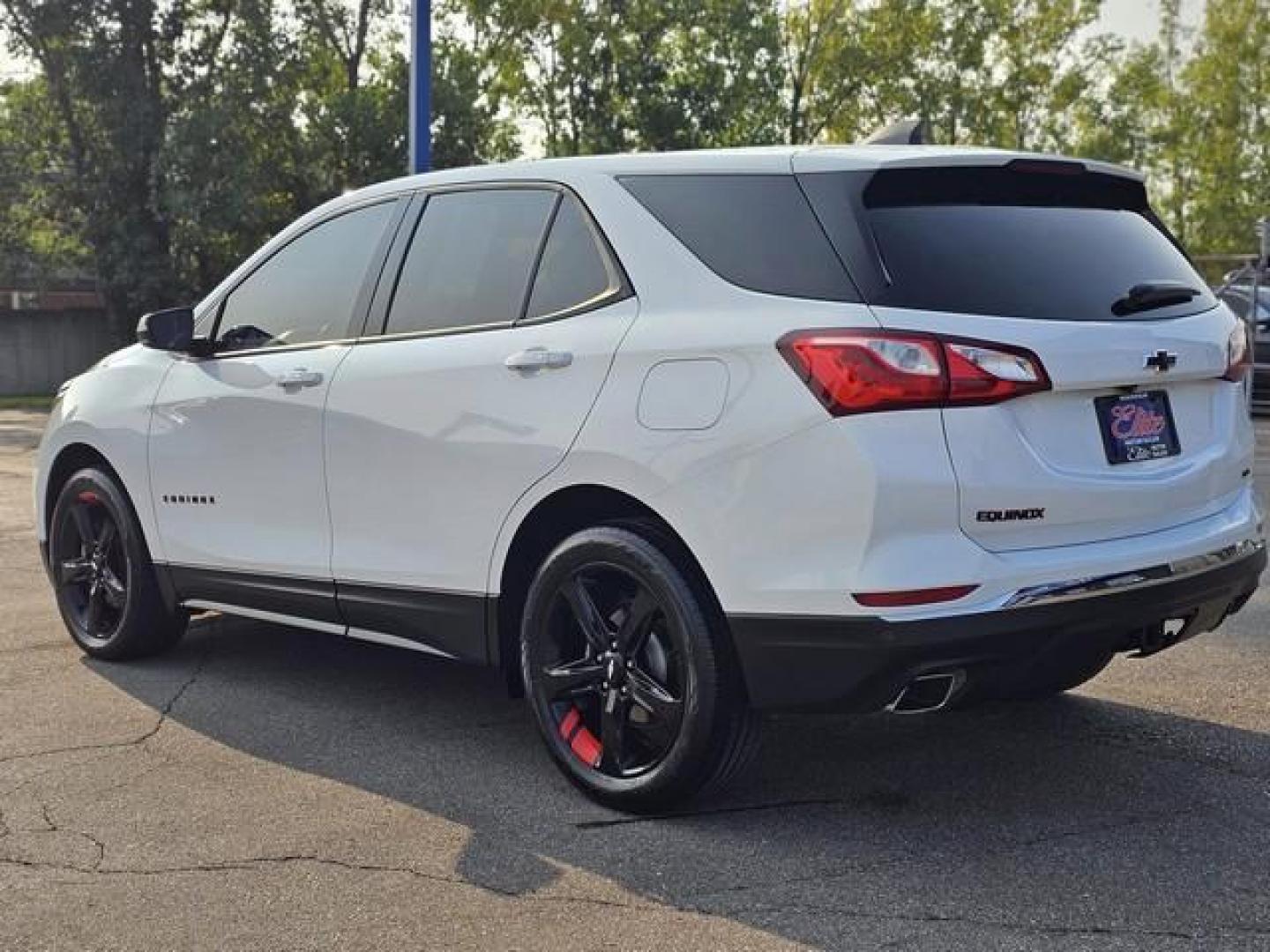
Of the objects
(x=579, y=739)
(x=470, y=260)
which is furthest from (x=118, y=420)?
(x=579, y=739)

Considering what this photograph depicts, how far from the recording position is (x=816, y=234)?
3.85 meters

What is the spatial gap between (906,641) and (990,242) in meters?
1.07

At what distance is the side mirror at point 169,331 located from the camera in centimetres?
556

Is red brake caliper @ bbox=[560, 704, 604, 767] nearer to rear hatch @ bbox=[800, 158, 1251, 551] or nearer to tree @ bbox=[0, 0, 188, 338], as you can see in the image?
rear hatch @ bbox=[800, 158, 1251, 551]

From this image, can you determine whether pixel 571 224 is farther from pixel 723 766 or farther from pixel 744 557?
pixel 723 766

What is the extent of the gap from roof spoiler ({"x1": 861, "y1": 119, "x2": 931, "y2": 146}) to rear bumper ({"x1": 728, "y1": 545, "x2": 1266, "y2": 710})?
5.01 feet

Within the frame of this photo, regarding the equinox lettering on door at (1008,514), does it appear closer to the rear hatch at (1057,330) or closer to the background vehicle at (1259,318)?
the rear hatch at (1057,330)

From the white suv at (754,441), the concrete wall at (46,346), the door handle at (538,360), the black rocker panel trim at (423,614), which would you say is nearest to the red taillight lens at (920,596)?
the white suv at (754,441)

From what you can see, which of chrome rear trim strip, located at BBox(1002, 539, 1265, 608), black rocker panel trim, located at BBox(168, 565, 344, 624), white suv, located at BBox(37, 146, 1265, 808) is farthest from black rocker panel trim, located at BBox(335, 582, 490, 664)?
chrome rear trim strip, located at BBox(1002, 539, 1265, 608)

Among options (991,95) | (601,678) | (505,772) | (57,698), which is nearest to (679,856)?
(601,678)

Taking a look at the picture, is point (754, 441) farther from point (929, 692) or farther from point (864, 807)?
point (864, 807)

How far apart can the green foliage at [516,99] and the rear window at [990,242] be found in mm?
24775

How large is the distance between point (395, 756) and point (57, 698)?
1536mm

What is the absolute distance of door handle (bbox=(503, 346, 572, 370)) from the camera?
4.21 m
